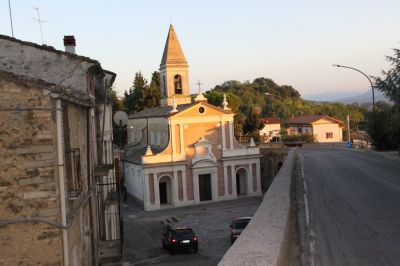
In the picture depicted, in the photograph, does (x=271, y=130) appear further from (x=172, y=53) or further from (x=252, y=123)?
(x=172, y=53)

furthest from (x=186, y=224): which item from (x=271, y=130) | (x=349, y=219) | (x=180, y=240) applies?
(x=271, y=130)

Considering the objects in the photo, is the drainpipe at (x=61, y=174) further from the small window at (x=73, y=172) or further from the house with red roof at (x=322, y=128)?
the house with red roof at (x=322, y=128)

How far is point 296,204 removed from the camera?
47.8ft

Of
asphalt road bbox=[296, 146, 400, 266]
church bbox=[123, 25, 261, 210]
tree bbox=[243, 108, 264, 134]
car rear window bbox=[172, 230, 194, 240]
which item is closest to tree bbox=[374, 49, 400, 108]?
asphalt road bbox=[296, 146, 400, 266]

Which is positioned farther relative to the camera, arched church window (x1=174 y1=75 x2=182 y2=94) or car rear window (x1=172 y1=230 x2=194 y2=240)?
arched church window (x1=174 y1=75 x2=182 y2=94)

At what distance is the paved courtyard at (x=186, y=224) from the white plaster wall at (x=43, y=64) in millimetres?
12706

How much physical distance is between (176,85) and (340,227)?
41433mm

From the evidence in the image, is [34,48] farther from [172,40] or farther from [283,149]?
[283,149]

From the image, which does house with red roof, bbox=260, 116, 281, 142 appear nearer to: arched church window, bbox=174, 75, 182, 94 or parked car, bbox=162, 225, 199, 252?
arched church window, bbox=174, 75, 182, 94

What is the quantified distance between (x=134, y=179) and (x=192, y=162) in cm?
631

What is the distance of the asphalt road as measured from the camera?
8.86 m

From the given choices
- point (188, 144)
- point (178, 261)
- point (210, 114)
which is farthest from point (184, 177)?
point (178, 261)

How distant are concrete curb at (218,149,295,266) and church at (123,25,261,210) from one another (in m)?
32.1

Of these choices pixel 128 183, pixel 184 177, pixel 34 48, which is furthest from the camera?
pixel 128 183
